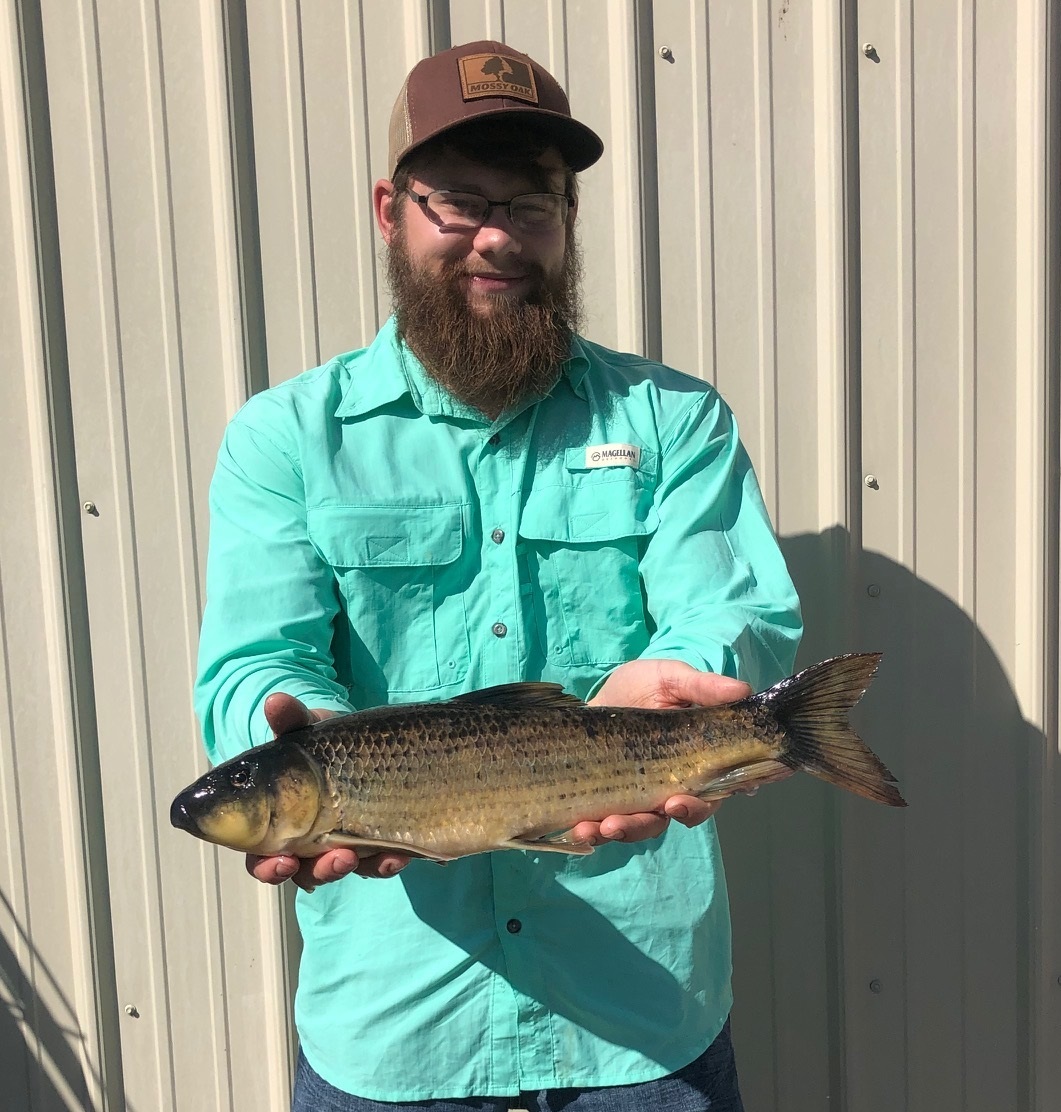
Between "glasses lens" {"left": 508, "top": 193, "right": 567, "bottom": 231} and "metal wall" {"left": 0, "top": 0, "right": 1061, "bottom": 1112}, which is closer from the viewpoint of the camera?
"glasses lens" {"left": 508, "top": 193, "right": 567, "bottom": 231}

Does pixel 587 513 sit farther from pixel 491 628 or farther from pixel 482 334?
pixel 482 334

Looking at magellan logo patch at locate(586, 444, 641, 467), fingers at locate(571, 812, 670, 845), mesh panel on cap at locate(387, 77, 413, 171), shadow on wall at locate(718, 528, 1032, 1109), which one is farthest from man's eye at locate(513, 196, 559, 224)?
fingers at locate(571, 812, 670, 845)

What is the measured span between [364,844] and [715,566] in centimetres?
116

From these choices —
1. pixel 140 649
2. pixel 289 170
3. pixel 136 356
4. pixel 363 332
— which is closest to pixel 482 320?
pixel 363 332

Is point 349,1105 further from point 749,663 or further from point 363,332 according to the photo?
point 363,332

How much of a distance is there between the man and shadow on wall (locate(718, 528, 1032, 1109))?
3.51 feet

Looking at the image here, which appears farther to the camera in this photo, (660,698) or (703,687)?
(660,698)

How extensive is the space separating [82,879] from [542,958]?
77.3 inches

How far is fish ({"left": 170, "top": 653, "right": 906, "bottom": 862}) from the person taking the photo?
6.75ft

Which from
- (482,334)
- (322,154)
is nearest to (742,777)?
(482,334)

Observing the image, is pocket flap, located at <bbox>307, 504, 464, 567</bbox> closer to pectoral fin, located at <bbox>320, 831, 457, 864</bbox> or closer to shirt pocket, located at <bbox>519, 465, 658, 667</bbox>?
shirt pocket, located at <bbox>519, 465, 658, 667</bbox>

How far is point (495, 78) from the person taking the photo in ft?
8.80

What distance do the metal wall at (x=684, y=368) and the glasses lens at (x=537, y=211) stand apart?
2.34ft

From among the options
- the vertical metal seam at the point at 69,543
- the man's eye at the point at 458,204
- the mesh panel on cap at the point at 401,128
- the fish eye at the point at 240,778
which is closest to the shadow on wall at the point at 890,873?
the man's eye at the point at 458,204
